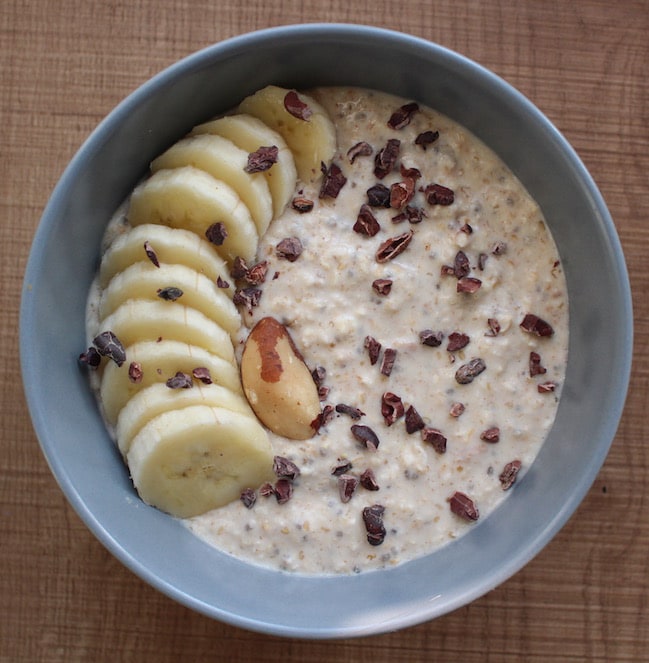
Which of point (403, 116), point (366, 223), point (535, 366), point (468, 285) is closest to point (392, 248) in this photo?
point (366, 223)

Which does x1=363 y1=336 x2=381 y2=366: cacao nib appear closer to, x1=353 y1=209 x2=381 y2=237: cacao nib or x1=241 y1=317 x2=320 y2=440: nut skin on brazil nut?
x1=241 y1=317 x2=320 y2=440: nut skin on brazil nut

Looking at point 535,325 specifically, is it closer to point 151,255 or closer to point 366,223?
point 366,223

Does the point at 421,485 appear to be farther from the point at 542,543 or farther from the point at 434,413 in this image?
the point at 542,543

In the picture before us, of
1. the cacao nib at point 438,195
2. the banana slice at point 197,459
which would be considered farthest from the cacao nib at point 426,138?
the banana slice at point 197,459

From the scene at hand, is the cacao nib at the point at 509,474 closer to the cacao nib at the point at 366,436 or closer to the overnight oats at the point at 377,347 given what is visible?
the overnight oats at the point at 377,347

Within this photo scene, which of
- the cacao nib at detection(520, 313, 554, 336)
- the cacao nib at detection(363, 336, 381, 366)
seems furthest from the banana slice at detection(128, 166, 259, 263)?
the cacao nib at detection(520, 313, 554, 336)
